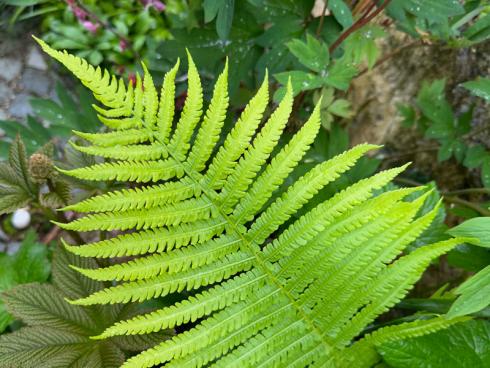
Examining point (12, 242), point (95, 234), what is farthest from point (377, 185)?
point (12, 242)

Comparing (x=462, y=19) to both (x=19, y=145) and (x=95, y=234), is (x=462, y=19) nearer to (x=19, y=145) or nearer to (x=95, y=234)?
(x=19, y=145)

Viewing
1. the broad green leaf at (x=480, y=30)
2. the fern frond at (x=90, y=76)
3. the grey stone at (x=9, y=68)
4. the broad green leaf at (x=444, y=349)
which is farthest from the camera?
the grey stone at (x=9, y=68)

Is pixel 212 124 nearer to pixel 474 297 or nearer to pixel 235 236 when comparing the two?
pixel 235 236

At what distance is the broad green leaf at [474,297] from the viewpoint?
928 mm

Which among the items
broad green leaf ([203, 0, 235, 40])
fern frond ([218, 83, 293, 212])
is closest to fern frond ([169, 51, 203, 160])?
fern frond ([218, 83, 293, 212])

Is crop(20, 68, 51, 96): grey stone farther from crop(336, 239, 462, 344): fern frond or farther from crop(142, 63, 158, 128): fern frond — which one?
crop(336, 239, 462, 344): fern frond

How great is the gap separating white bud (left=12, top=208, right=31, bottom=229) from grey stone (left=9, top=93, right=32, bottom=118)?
67cm

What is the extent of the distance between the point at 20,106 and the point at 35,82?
20 centimetres

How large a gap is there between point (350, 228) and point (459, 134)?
1.04 m

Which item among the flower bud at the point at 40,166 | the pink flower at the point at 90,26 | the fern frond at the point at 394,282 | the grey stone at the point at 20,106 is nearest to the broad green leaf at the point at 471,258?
the fern frond at the point at 394,282

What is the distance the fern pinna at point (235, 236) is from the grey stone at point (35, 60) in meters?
2.40

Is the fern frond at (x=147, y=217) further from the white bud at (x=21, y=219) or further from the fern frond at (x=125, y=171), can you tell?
the white bud at (x=21, y=219)

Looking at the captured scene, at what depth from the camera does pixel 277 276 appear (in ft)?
3.35

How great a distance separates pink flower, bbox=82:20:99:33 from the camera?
2.73 meters
